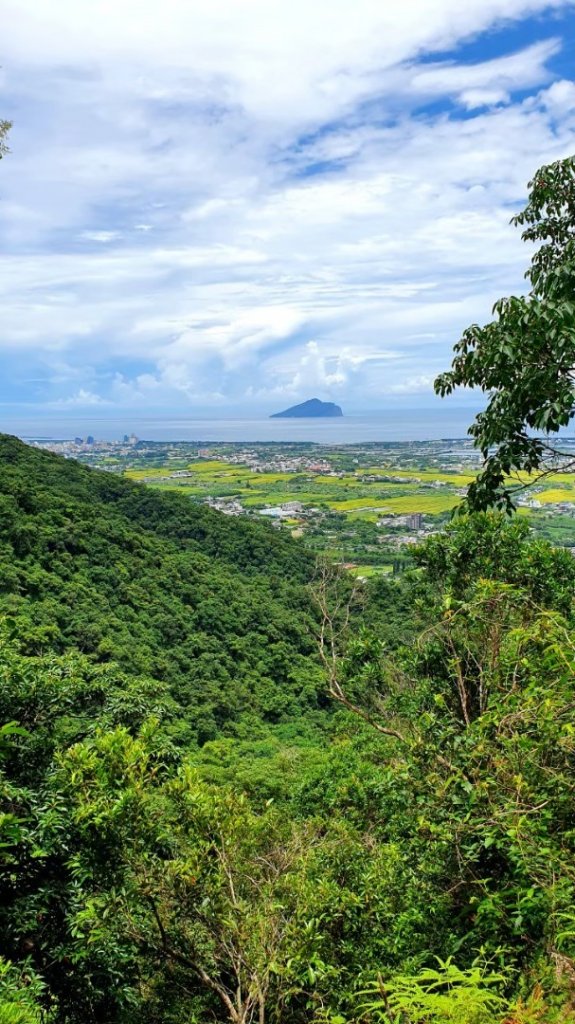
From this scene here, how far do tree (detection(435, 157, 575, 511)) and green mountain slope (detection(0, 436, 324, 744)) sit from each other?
1063cm

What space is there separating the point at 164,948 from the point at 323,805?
19.7 ft

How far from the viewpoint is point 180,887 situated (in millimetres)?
4070

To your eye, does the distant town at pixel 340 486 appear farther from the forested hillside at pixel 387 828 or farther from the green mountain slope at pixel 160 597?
the green mountain slope at pixel 160 597

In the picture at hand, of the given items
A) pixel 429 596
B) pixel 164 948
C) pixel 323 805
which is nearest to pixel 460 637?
pixel 429 596

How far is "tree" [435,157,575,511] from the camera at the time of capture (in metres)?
3.06

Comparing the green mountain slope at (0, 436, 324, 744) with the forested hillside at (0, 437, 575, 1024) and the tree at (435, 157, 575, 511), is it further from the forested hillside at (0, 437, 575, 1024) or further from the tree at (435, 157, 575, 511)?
the tree at (435, 157, 575, 511)

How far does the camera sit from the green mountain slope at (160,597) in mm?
17266

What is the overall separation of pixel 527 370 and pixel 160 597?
2030cm

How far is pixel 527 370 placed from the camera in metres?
3.25

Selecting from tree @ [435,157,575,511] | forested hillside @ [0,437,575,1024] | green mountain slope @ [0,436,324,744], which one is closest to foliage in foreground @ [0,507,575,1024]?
forested hillside @ [0,437,575,1024]

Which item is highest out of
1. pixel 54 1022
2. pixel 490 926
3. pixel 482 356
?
pixel 482 356

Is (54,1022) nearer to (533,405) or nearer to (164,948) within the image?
(164,948)

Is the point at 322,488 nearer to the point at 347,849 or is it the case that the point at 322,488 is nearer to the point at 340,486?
the point at 340,486

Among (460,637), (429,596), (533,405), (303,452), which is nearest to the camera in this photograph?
(533,405)
